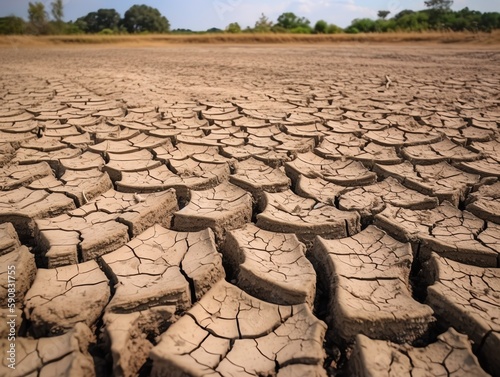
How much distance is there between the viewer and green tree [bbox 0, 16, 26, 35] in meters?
22.1

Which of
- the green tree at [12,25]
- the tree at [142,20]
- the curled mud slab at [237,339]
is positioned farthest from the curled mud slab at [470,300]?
the tree at [142,20]

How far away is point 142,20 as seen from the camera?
33656mm

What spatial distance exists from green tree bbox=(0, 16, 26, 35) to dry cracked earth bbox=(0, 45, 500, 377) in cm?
2523

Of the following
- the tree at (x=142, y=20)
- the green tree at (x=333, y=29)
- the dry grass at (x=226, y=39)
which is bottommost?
the dry grass at (x=226, y=39)

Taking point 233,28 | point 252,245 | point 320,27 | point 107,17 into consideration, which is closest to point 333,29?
point 320,27

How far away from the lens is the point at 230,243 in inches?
57.6

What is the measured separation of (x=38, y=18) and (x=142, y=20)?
33.8 feet

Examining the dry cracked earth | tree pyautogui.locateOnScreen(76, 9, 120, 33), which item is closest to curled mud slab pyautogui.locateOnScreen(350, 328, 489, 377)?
the dry cracked earth

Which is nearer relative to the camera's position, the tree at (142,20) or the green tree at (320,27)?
the green tree at (320,27)

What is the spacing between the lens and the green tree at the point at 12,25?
871 inches

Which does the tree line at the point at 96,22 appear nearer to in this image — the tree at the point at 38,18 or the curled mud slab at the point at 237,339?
the tree at the point at 38,18

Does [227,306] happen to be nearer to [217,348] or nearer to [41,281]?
[217,348]

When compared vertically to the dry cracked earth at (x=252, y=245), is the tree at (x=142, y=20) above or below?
above

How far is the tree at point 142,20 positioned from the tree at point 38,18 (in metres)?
8.74
